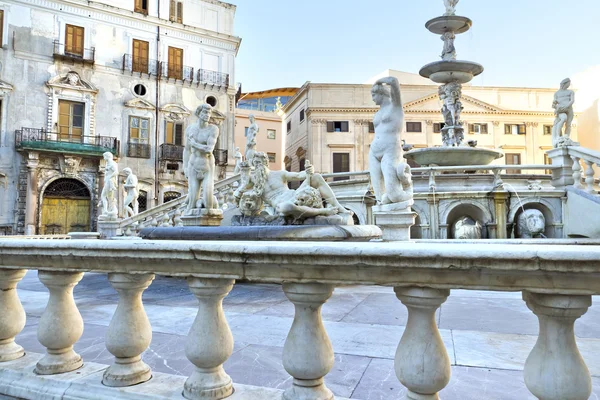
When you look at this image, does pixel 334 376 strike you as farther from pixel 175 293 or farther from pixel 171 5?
pixel 171 5

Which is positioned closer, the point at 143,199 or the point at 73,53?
the point at 73,53

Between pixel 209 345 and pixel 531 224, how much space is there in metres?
9.74

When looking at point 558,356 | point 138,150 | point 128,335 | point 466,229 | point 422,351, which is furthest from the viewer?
point 138,150

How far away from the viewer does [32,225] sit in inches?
824

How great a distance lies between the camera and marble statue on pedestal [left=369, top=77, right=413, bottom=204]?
7.03 metres

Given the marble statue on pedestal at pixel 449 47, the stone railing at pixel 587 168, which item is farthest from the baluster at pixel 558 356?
the marble statue on pedestal at pixel 449 47

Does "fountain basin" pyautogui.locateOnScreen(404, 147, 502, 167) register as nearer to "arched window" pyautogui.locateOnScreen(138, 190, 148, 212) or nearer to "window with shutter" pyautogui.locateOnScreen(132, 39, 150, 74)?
"arched window" pyautogui.locateOnScreen(138, 190, 148, 212)

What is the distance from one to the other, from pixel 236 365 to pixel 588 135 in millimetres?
40359

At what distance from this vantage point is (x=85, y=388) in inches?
65.1

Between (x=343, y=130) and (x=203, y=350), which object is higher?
(x=343, y=130)

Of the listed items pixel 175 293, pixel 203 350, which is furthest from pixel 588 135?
pixel 203 350

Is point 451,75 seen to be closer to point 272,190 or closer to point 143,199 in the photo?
point 272,190

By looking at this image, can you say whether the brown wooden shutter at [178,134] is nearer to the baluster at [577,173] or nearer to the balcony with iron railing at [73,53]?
the balcony with iron railing at [73,53]

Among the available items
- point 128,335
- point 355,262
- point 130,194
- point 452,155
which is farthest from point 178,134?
point 355,262
